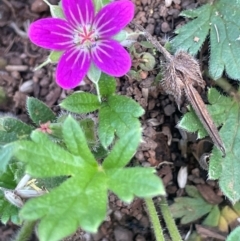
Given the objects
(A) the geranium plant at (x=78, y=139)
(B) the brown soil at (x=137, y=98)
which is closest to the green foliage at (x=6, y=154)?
(A) the geranium plant at (x=78, y=139)

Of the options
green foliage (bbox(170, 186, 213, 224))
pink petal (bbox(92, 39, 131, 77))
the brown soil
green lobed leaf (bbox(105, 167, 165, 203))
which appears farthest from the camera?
green foliage (bbox(170, 186, 213, 224))

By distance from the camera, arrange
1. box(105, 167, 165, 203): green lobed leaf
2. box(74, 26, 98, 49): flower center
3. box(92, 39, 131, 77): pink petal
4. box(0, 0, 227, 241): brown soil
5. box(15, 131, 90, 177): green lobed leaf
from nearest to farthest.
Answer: box(105, 167, 165, 203): green lobed leaf
box(15, 131, 90, 177): green lobed leaf
box(92, 39, 131, 77): pink petal
box(74, 26, 98, 49): flower center
box(0, 0, 227, 241): brown soil

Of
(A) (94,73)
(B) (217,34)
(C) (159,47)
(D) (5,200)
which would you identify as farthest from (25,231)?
(B) (217,34)

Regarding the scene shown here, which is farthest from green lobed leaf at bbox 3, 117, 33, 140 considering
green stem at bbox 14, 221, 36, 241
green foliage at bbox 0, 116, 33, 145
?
green stem at bbox 14, 221, 36, 241

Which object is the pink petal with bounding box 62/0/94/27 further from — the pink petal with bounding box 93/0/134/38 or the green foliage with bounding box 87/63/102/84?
the green foliage with bounding box 87/63/102/84

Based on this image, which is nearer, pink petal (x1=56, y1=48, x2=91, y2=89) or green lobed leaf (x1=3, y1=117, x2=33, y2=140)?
pink petal (x1=56, y1=48, x2=91, y2=89)

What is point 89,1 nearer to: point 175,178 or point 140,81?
point 140,81

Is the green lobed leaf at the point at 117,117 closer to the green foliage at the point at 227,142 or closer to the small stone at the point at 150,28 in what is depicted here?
the green foliage at the point at 227,142

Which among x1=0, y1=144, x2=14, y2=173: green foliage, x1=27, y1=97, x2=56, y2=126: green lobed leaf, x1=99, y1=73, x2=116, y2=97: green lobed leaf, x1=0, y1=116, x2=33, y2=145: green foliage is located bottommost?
x1=0, y1=116, x2=33, y2=145: green foliage
